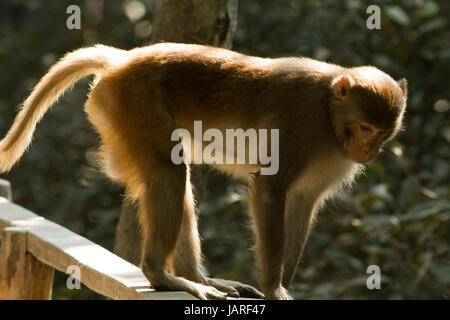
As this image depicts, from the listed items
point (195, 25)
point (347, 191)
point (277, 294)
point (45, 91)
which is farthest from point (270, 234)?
point (347, 191)

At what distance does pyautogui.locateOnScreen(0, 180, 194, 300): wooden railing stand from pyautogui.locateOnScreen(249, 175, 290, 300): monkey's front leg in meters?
0.54

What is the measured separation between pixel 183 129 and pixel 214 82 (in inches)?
13.5

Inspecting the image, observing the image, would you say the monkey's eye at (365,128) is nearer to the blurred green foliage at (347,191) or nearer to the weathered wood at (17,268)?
the blurred green foliage at (347,191)

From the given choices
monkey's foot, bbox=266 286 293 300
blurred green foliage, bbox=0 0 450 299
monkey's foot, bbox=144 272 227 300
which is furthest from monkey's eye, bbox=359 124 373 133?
blurred green foliage, bbox=0 0 450 299

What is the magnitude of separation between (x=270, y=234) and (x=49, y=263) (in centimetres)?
134

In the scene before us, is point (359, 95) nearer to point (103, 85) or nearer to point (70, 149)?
point (103, 85)

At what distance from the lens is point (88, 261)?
13.6ft

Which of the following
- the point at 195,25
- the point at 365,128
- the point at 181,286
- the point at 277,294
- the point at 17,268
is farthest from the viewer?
the point at 195,25

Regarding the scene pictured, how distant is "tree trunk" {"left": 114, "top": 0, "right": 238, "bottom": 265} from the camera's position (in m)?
5.50

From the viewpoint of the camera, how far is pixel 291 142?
4438 millimetres

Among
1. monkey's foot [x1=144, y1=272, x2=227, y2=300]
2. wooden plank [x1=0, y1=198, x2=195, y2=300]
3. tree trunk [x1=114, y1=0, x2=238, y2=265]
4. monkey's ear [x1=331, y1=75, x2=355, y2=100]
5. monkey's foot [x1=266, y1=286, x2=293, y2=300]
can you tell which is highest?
tree trunk [x1=114, y1=0, x2=238, y2=265]

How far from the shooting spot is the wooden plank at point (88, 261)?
12.7ft

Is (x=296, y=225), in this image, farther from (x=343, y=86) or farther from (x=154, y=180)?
(x=154, y=180)

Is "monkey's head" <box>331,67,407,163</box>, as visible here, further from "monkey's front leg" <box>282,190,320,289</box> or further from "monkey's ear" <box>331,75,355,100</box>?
"monkey's front leg" <box>282,190,320,289</box>
